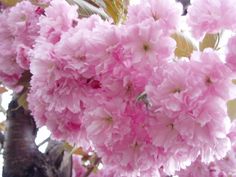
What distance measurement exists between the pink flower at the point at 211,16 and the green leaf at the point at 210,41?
17 mm

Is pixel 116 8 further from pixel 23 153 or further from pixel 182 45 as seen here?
pixel 23 153

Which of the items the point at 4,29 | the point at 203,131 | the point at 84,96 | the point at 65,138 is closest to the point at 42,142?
the point at 4,29

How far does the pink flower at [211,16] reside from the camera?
1028 mm

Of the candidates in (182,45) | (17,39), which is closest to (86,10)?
(17,39)

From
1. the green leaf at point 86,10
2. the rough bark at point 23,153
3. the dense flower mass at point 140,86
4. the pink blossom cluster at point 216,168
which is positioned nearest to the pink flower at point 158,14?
the dense flower mass at point 140,86

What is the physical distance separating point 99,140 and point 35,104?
0.17 meters

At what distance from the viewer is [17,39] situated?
136 cm

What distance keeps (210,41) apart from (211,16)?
0.21ft

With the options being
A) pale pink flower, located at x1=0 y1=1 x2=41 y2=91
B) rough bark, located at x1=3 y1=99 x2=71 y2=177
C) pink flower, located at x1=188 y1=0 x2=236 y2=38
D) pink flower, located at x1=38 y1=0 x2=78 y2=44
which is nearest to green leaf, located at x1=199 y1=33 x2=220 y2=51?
pink flower, located at x1=188 y1=0 x2=236 y2=38

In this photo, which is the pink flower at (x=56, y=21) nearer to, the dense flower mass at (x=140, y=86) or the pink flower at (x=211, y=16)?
Result: the dense flower mass at (x=140, y=86)

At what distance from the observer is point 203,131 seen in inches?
36.7

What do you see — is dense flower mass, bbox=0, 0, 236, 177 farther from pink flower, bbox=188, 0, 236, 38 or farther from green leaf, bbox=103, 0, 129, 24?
green leaf, bbox=103, 0, 129, 24

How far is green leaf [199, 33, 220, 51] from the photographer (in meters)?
1.08

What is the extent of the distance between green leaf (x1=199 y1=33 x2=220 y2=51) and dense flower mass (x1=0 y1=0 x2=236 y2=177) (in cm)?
2
